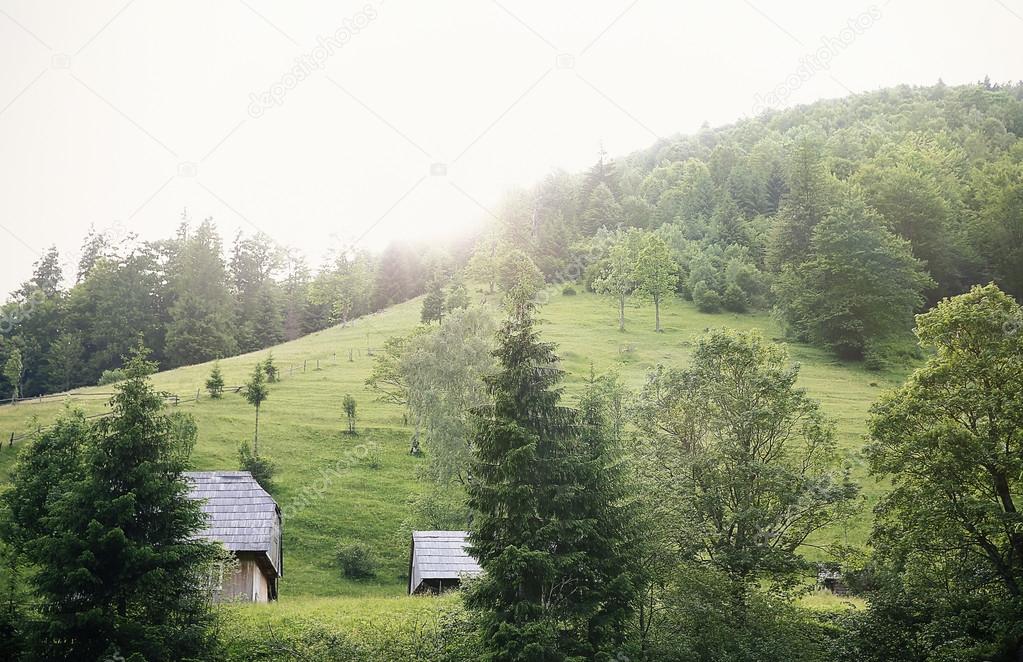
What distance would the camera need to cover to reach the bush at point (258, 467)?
4569 cm

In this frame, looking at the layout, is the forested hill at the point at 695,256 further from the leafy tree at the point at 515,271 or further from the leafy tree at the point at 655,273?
the leafy tree at the point at 515,271

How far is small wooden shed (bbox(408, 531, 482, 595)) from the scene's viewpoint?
32344 mm

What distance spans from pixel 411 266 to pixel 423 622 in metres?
101

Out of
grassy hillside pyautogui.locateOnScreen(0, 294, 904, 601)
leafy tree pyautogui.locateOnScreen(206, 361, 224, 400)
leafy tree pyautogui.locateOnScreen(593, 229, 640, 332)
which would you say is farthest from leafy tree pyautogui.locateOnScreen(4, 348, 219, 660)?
leafy tree pyautogui.locateOnScreen(593, 229, 640, 332)

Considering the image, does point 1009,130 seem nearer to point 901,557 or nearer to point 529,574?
point 901,557

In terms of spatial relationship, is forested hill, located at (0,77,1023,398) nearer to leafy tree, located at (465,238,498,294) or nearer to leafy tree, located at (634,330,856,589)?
leafy tree, located at (465,238,498,294)

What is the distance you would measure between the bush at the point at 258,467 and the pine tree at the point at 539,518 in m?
28.3

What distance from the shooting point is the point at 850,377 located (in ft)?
202

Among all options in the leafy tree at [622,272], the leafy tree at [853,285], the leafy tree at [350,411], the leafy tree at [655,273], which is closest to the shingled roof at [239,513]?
the leafy tree at [350,411]

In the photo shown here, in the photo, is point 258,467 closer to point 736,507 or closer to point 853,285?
point 736,507

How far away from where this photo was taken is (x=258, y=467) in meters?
45.8

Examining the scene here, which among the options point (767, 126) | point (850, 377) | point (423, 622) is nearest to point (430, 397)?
point (423, 622)

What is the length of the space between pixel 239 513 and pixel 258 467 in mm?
13612

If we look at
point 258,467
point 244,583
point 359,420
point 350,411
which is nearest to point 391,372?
point 350,411
